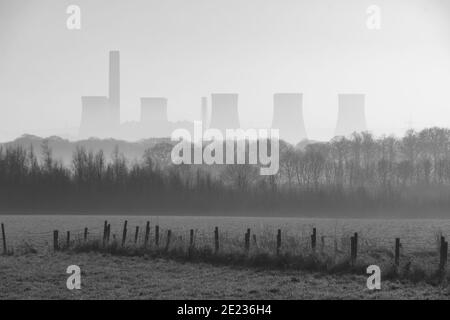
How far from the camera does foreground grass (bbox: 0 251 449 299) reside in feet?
54.7

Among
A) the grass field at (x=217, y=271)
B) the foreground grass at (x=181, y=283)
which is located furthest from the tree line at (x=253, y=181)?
the foreground grass at (x=181, y=283)

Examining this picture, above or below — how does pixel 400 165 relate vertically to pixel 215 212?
above

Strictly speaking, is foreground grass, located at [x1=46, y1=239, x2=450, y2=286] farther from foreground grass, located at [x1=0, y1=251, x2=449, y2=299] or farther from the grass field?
foreground grass, located at [x1=0, y1=251, x2=449, y2=299]

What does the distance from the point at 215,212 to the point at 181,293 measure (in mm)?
87941

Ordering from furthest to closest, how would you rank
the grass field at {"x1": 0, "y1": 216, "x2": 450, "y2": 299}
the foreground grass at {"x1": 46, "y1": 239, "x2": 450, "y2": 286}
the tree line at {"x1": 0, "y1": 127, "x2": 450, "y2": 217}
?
the tree line at {"x1": 0, "y1": 127, "x2": 450, "y2": 217}
the foreground grass at {"x1": 46, "y1": 239, "x2": 450, "y2": 286}
the grass field at {"x1": 0, "y1": 216, "x2": 450, "y2": 299}

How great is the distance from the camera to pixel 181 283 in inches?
733

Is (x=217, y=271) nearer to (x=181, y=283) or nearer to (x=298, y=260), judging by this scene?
(x=181, y=283)

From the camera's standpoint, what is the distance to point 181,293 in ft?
55.5

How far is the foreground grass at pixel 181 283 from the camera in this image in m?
16.7

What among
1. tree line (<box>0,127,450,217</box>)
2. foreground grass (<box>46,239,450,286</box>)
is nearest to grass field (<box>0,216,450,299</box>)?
foreground grass (<box>46,239,450,286</box>)

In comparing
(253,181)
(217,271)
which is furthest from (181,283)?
(253,181)

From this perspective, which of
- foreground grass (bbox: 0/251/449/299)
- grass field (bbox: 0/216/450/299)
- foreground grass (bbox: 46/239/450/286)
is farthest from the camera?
foreground grass (bbox: 46/239/450/286)
